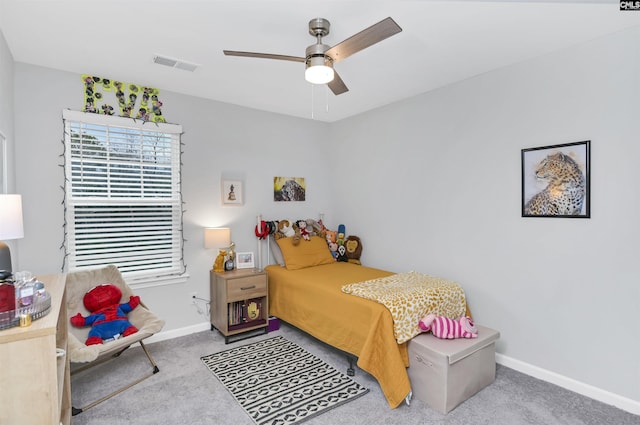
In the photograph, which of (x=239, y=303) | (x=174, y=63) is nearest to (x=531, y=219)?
(x=239, y=303)

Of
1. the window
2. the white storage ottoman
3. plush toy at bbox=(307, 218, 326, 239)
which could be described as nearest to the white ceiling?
the window

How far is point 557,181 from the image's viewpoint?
262 centimetres

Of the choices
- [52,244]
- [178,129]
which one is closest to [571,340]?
[178,129]

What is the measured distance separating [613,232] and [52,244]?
4.48 metres

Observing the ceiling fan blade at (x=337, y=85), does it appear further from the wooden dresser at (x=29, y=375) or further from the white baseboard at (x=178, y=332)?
the white baseboard at (x=178, y=332)

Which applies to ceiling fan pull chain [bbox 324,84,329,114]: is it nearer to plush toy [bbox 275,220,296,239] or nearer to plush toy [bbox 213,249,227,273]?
plush toy [bbox 275,220,296,239]

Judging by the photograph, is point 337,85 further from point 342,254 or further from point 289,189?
point 342,254

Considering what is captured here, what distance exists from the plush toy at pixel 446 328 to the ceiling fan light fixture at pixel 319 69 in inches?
76.0

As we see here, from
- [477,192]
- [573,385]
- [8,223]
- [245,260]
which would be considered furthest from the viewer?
[245,260]

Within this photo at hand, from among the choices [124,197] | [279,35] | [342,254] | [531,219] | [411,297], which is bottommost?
[411,297]

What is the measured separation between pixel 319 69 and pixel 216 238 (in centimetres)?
223

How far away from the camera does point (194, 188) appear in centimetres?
368

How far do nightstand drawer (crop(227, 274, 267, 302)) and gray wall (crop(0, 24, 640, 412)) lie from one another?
498 millimetres

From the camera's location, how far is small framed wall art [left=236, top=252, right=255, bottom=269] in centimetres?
386
